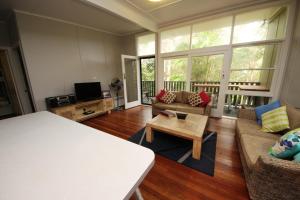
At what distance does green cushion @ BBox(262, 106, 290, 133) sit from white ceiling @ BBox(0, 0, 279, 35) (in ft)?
8.06

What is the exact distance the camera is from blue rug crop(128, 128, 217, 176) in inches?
69.9

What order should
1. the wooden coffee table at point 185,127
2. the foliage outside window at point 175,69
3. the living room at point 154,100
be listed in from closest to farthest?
the living room at point 154,100 → the wooden coffee table at point 185,127 → the foliage outside window at point 175,69

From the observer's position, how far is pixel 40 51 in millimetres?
2949

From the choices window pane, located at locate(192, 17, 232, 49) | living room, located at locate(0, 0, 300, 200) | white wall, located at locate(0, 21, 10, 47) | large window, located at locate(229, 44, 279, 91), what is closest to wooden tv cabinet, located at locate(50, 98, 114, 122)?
living room, located at locate(0, 0, 300, 200)

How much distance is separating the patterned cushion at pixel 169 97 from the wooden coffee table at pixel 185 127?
3.48 feet

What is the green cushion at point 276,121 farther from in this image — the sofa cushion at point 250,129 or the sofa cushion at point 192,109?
the sofa cushion at point 192,109

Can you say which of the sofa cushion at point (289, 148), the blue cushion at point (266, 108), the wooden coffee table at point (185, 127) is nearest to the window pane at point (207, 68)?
the blue cushion at point (266, 108)

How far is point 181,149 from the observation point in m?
2.14

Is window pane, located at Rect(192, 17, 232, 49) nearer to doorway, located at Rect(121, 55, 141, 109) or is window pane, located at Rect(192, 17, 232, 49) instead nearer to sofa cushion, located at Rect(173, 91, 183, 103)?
sofa cushion, located at Rect(173, 91, 183, 103)

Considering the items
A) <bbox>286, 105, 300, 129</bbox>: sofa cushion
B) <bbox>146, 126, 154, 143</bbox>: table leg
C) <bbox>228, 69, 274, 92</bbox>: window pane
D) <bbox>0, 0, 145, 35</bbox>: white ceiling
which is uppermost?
<bbox>0, 0, 145, 35</bbox>: white ceiling

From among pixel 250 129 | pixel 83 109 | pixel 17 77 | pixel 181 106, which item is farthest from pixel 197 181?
pixel 17 77

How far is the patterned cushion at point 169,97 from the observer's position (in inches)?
140

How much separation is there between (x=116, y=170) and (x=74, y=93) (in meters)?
3.72

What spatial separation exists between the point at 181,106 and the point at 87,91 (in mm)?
2756
